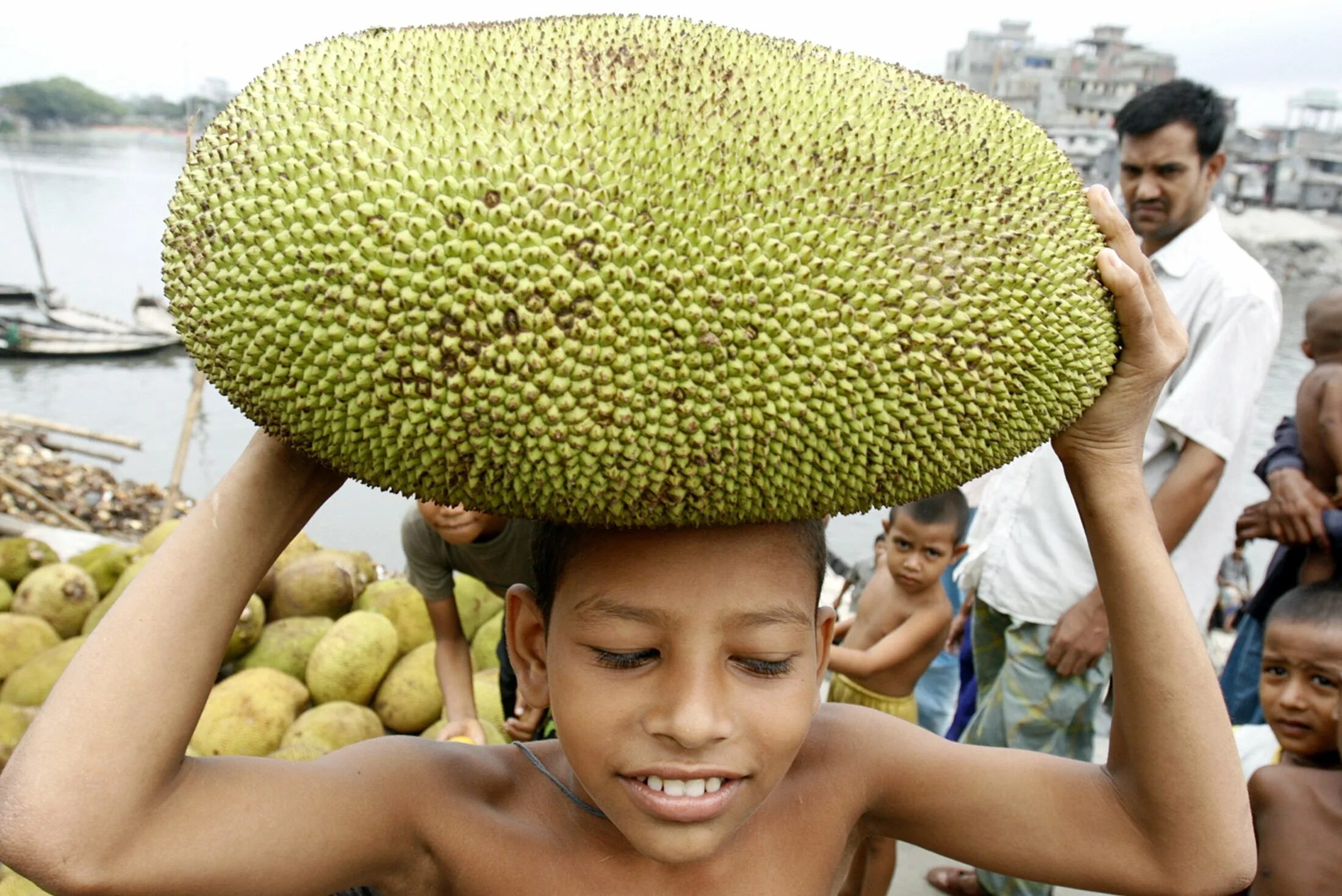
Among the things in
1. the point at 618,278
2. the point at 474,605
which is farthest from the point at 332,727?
the point at 618,278

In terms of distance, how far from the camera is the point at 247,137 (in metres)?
0.76

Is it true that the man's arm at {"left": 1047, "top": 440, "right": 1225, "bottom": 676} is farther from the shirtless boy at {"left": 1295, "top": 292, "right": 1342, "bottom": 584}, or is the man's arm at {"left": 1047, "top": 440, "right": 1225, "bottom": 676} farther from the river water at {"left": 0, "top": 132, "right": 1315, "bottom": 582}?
the shirtless boy at {"left": 1295, "top": 292, "right": 1342, "bottom": 584}

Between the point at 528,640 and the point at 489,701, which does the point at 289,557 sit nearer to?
the point at 489,701

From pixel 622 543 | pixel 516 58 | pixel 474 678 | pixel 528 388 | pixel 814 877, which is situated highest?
pixel 516 58

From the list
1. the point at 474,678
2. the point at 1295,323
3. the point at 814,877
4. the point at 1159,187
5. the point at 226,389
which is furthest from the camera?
the point at 1295,323

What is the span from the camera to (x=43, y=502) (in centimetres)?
454

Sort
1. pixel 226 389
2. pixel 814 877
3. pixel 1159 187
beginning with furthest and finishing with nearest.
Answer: pixel 1159 187 < pixel 814 877 < pixel 226 389

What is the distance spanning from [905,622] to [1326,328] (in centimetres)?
145

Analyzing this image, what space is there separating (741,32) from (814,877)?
89cm

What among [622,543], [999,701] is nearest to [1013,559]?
[999,701]

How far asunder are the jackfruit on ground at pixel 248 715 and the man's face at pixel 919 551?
1.78m

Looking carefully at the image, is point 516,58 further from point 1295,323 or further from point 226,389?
point 1295,323

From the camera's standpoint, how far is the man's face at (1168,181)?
2299mm

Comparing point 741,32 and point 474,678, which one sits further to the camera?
point 474,678
